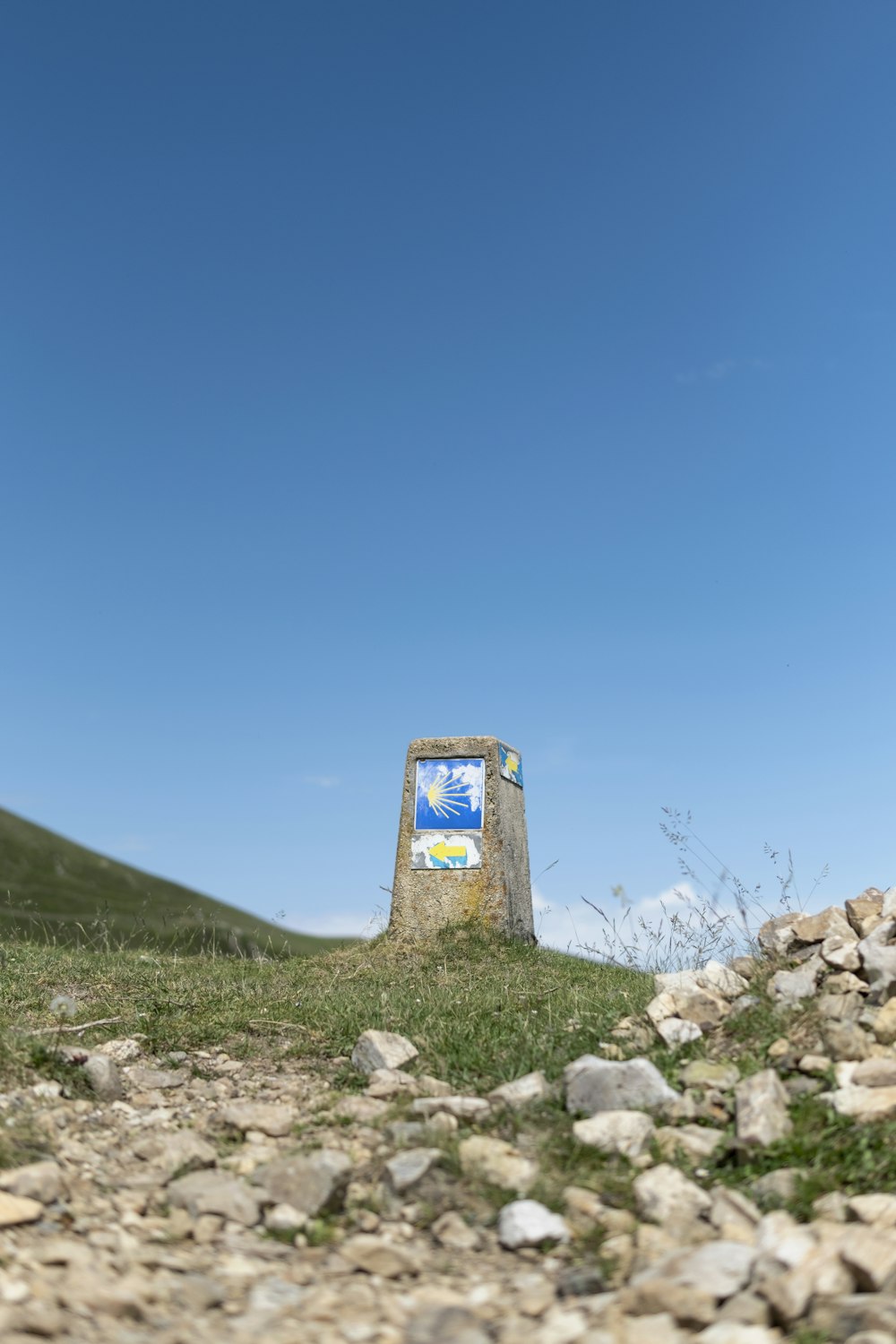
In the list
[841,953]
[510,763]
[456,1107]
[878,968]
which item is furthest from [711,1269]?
[510,763]

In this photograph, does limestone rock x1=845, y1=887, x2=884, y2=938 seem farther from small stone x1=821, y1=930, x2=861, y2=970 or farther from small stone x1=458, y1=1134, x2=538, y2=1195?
small stone x1=458, y1=1134, x2=538, y2=1195

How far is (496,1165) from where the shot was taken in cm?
516

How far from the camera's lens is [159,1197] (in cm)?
521

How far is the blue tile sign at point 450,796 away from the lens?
15539mm

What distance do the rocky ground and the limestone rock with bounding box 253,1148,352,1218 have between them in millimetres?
11

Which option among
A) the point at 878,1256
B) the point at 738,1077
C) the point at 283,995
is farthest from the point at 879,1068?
the point at 283,995

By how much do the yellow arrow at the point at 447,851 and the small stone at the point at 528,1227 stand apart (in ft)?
34.9

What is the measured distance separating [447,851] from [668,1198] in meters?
10.8

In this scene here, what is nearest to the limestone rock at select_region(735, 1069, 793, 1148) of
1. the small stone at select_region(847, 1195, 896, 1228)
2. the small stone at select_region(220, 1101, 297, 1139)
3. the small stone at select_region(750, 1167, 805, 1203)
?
the small stone at select_region(750, 1167, 805, 1203)

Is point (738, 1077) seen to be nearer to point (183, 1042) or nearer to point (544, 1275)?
point (544, 1275)

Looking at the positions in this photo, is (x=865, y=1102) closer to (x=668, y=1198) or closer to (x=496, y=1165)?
(x=668, y=1198)

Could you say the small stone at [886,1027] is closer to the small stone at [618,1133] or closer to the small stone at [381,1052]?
the small stone at [618,1133]

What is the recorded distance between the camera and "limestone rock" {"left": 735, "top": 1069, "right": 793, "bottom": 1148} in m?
5.21

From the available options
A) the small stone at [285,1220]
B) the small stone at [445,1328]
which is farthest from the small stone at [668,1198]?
the small stone at [285,1220]
